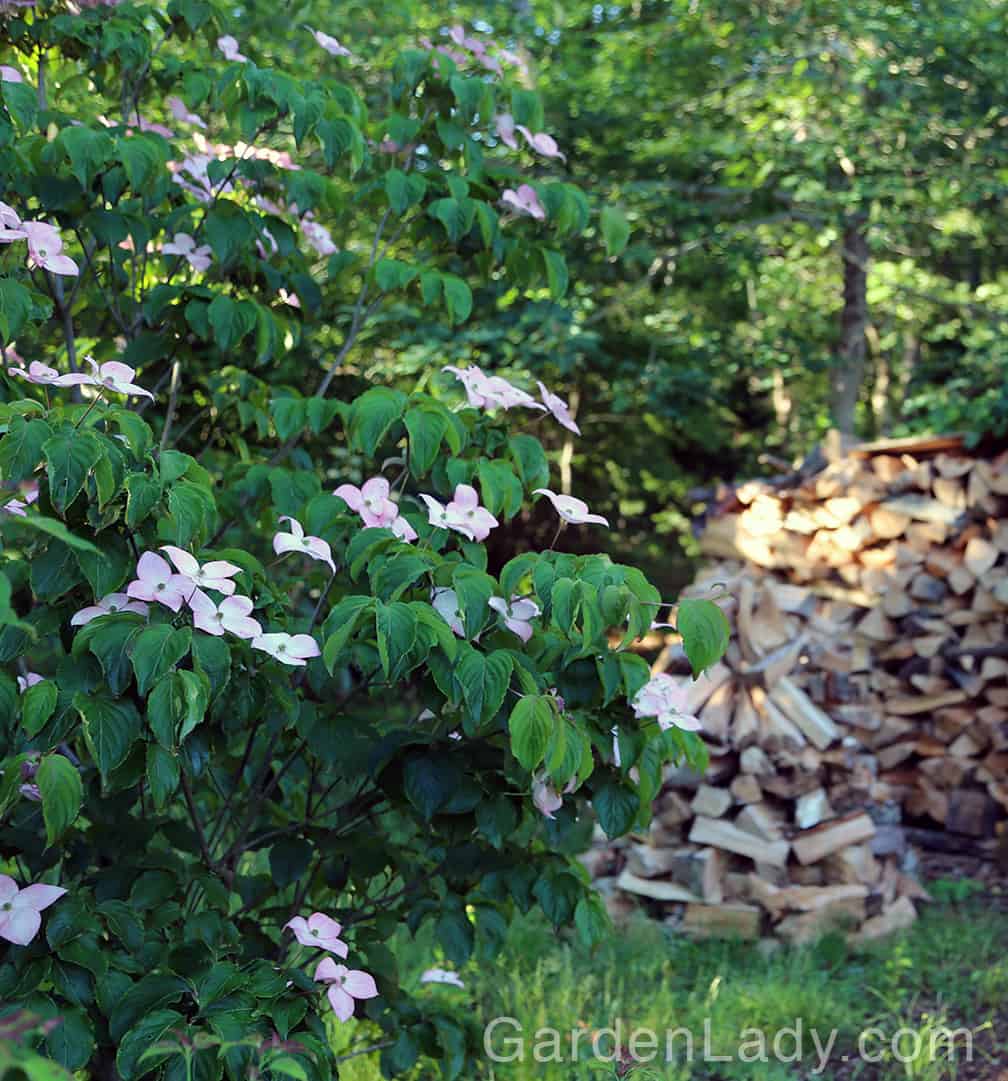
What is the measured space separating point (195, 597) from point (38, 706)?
21 cm

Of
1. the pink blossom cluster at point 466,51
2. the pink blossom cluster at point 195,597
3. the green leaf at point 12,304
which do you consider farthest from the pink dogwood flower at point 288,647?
the pink blossom cluster at point 466,51

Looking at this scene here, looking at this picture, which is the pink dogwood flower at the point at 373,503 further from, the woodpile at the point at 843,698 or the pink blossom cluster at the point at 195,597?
the woodpile at the point at 843,698

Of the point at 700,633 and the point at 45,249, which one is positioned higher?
the point at 45,249

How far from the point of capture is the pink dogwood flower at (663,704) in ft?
5.33

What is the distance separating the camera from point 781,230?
329 inches

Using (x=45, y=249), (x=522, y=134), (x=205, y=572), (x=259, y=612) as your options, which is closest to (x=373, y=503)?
(x=259, y=612)

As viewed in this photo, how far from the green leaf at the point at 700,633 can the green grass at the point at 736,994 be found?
4.18 feet

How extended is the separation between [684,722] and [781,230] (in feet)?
24.0

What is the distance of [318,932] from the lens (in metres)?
1.61

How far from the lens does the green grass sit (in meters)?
2.78

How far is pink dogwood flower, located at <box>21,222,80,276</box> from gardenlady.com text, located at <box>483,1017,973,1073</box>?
1845mm

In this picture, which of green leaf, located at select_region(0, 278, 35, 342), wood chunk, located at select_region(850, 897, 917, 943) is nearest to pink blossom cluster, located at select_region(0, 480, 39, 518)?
green leaf, located at select_region(0, 278, 35, 342)

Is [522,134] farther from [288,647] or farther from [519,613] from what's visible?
[288,647]

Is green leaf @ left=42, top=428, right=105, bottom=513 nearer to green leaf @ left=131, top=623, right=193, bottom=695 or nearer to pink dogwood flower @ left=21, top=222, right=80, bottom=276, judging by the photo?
green leaf @ left=131, top=623, right=193, bottom=695
